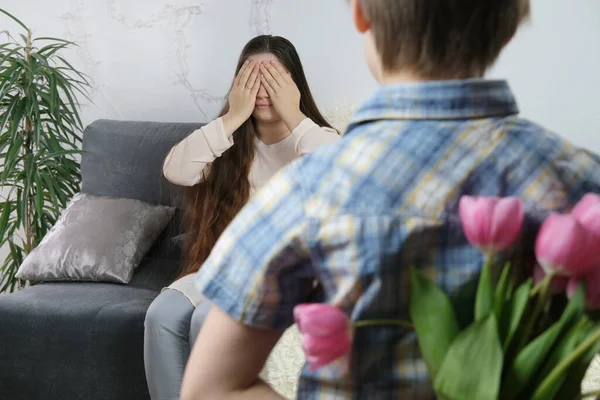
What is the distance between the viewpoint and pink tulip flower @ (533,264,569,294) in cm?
57

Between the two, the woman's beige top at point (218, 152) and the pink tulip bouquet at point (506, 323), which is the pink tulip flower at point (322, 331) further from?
the woman's beige top at point (218, 152)

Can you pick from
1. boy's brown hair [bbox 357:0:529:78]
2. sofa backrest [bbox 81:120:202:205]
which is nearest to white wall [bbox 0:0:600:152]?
sofa backrest [bbox 81:120:202:205]

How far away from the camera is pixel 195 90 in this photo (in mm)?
3348

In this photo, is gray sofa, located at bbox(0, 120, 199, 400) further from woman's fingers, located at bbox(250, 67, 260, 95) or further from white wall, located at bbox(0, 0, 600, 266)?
white wall, located at bbox(0, 0, 600, 266)

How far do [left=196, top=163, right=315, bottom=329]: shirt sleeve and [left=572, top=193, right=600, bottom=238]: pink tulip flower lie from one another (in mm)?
212

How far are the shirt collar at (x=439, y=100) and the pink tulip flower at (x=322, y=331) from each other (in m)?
0.20

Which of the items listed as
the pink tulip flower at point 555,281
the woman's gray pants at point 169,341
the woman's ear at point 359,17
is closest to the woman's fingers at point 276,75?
the woman's gray pants at point 169,341

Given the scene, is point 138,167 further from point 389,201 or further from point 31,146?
point 389,201

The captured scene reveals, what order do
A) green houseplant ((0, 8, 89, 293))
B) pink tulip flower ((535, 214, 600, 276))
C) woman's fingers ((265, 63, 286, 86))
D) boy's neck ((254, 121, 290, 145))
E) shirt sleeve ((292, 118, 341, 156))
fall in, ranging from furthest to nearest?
green houseplant ((0, 8, 89, 293)) < boy's neck ((254, 121, 290, 145)) < woman's fingers ((265, 63, 286, 86)) < shirt sleeve ((292, 118, 341, 156)) < pink tulip flower ((535, 214, 600, 276))

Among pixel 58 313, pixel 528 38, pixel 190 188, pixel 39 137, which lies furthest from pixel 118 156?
pixel 528 38

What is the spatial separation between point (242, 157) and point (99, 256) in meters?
0.73

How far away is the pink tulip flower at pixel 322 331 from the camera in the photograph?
0.54 m

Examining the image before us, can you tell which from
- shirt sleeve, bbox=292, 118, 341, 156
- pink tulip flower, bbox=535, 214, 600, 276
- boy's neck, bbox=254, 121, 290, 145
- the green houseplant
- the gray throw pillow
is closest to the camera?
pink tulip flower, bbox=535, 214, 600, 276

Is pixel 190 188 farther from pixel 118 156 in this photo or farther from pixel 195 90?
pixel 195 90
